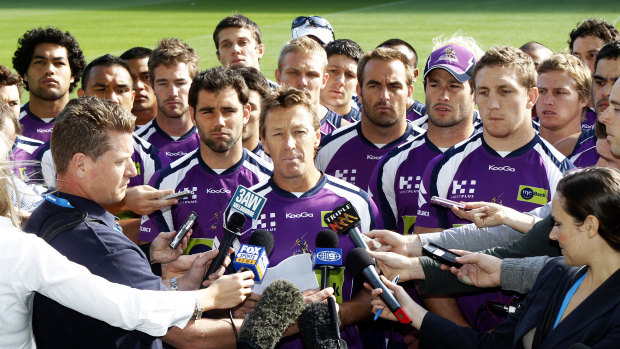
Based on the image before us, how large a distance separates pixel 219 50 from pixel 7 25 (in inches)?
863

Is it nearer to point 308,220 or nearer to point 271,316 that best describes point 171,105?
point 308,220

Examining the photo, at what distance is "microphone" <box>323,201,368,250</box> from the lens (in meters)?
4.20

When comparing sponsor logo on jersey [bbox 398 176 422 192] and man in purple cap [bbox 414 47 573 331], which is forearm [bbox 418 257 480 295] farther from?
sponsor logo on jersey [bbox 398 176 422 192]

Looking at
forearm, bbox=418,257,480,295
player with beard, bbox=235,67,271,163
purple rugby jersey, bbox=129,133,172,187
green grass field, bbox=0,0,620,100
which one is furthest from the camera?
green grass field, bbox=0,0,620,100

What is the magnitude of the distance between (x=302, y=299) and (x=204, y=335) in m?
0.74

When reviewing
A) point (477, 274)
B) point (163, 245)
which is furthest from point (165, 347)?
point (477, 274)

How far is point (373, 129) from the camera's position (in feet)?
21.8

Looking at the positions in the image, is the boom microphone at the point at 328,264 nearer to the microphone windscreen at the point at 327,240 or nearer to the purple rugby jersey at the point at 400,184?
the microphone windscreen at the point at 327,240

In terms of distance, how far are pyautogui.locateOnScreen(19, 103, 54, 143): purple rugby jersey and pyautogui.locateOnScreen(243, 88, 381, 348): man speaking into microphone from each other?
10.6ft

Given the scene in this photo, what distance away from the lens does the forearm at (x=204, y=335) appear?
4.14 meters

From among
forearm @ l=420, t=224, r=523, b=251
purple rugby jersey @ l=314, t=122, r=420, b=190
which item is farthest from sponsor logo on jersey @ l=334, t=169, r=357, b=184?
forearm @ l=420, t=224, r=523, b=251

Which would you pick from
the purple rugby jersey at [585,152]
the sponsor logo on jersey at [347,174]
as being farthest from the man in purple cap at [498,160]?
the sponsor logo on jersey at [347,174]

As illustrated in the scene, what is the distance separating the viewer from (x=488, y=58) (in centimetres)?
553

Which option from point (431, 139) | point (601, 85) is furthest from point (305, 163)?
point (601, 85)
